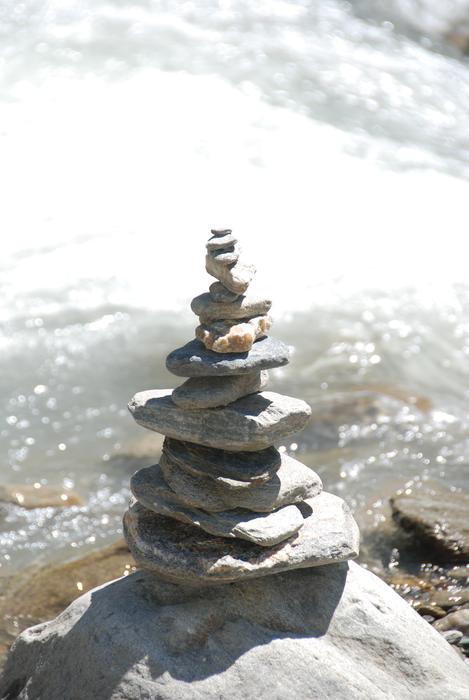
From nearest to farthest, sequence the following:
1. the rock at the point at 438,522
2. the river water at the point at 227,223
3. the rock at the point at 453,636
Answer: the rock at the point at 453,636 < the rock at the point at 438,522 < the river water at the point at 227,223

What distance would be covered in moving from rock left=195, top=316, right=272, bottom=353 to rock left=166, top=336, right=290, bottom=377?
4cm

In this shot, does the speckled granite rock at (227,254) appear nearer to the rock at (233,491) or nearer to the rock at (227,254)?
the rock at (227,254)

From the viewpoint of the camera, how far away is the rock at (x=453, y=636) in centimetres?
602

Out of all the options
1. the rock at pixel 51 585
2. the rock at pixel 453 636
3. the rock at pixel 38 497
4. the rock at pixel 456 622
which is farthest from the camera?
the rock at pixel 38 497

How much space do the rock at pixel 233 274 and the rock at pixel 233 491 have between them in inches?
39.0

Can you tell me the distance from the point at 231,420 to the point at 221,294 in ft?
2.09

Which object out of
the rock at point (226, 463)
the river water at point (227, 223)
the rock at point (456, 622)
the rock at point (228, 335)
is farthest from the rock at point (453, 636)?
the rock at point (228, 335)

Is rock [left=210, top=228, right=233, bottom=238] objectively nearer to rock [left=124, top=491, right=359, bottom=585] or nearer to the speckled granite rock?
the speckled granite rock

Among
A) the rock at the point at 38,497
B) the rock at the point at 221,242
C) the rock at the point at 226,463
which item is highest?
the rock at the point at 221,242

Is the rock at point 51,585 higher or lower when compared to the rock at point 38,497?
higher

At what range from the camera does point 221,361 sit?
497 centimetres

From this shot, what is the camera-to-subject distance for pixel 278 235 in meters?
15.0

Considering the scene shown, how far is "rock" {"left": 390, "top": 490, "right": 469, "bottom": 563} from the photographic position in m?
7.25

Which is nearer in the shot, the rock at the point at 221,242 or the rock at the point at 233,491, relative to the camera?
the rock at the point at 221,242
